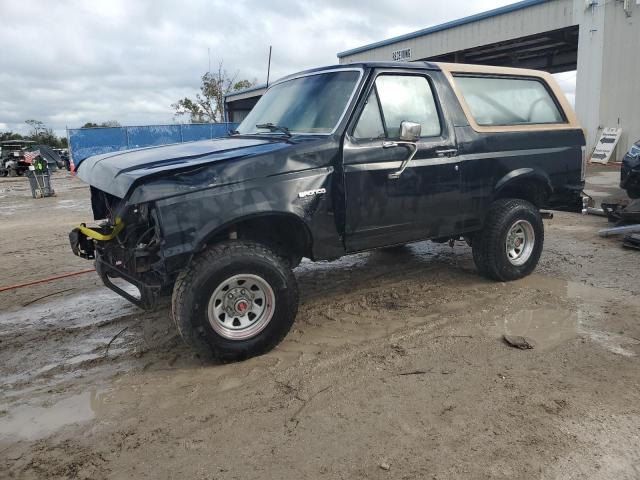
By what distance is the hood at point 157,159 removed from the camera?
3.43m

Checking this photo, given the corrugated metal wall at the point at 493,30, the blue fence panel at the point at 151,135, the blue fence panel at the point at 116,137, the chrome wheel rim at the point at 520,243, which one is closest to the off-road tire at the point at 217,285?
the chrome wheel rim at the point at 520,243

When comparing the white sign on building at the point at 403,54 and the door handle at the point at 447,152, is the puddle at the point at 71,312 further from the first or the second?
the white sign on building at the point at 403,54

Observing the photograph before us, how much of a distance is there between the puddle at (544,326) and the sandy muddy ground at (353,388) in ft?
0.07

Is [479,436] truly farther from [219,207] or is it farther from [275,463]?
[219,207]

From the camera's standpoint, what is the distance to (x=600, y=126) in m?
16.1

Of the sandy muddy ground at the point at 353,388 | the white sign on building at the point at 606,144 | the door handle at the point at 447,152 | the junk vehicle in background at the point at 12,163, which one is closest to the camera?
the sandy muddy ground at the point at 353,388

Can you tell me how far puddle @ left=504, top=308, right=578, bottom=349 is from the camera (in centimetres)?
395

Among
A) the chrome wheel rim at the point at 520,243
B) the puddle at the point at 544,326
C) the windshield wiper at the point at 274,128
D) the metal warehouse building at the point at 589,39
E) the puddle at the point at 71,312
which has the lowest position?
the puddle at the point at 544,326

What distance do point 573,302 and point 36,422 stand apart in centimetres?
443

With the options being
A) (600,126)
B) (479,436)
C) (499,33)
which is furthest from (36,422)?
(499,33)

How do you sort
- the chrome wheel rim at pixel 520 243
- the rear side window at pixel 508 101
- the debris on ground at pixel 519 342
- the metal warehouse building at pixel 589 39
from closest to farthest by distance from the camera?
1. the debris on ground at pixel 519 342
2. the rear side window at pixel 508 101
3. the chrome wheel rim at pixel 520 243
4. the metal warehouse building at pixel 589 39

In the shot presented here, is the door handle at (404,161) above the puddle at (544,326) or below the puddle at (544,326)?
above

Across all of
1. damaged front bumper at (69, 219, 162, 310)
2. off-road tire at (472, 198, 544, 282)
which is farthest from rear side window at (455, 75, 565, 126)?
damaged front bumper at (69, 219, 162, 310)

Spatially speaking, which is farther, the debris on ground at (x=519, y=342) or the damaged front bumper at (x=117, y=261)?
the debris on ground at (x=519, y=342)
